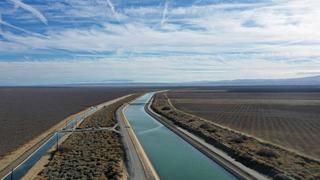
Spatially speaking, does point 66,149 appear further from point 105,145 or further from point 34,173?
point 34,173

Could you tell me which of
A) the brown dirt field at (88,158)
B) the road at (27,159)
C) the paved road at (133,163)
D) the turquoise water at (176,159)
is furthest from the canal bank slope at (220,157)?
the road at (27,159)

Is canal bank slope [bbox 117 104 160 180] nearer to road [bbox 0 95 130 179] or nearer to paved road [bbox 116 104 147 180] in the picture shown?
paved road [bbox 116 104 147 180]

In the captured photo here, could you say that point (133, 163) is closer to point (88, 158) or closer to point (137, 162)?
point (137, 162)

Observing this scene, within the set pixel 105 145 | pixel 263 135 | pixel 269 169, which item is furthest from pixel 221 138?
pixel 269 169

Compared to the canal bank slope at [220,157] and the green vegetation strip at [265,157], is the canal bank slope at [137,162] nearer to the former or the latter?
the canal bank slope at [220,157]

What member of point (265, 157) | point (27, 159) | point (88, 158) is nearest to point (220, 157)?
point (265, 157)

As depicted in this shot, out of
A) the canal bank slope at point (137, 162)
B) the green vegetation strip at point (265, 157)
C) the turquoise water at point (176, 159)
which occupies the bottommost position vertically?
the turquoise water at point (176, 159)
